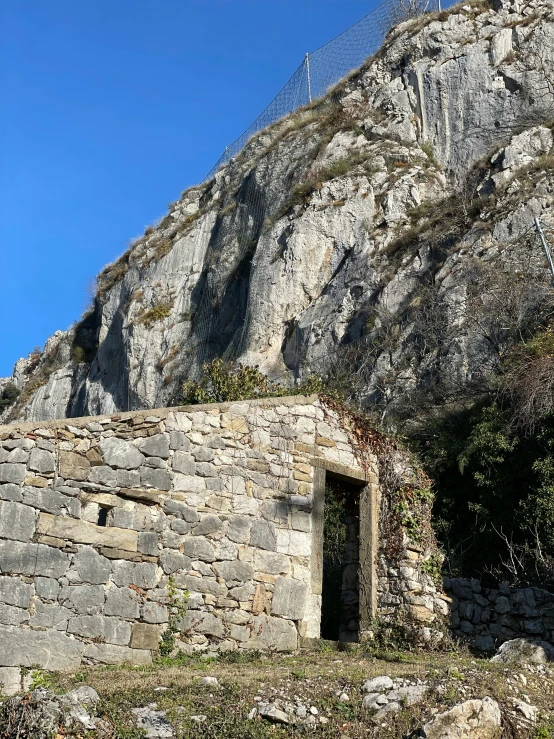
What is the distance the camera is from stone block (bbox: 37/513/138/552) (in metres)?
8.27

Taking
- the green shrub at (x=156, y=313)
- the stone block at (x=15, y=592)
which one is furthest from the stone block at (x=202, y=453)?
the green shrub at (x=156, y=313)

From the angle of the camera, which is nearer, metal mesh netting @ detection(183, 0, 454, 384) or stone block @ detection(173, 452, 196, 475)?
stone block @ detection(173, 452, 196, 475)

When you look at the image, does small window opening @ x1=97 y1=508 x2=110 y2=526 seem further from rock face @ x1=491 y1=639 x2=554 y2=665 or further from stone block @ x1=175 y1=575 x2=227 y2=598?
rock face @ x1=491 y1=639 x2=554 y2=665

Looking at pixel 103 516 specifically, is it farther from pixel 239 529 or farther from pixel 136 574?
pixel 239 529

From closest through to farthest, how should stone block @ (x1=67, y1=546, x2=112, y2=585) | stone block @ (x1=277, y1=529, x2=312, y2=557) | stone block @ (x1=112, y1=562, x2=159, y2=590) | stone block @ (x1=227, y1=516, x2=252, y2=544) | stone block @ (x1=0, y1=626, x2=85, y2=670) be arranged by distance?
stone block @ (x1=0, y1=626, x2=85, y2=670)
stone block @ (x1=67, y1=546, x2=112, y2=585)
stone block @ (x1=112, y1=562, x2=159, y2=590)
stone block @ (x1=227, y1=516, x2=252, y2=544)
stone block @ (x1=277, y1=529, x2=312, y2=557)

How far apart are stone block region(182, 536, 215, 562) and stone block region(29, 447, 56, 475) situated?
168 centimetres

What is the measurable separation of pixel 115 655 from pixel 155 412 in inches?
104

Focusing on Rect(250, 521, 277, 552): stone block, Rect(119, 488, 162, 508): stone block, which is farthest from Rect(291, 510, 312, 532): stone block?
Rect(119, 488, 162, 508): stone block

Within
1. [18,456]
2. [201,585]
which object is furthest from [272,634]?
[18,456]

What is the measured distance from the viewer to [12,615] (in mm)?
7820

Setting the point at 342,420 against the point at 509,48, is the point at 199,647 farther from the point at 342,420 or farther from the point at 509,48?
the point at 509,48

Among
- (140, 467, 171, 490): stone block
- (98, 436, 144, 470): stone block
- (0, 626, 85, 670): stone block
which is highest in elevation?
(98, 436, 144, 470): stone block

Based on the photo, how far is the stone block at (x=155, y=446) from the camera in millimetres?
9135

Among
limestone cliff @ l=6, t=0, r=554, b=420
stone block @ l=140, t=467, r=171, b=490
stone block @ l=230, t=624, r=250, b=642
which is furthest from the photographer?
limestone cliff @ l=6, t=0, r=554, b=420
